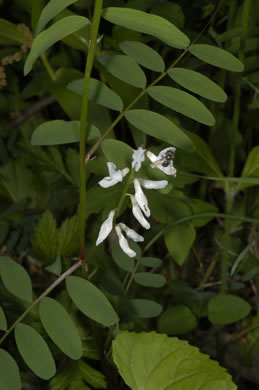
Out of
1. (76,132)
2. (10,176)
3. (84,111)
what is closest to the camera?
(84,111)

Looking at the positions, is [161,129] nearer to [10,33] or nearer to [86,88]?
[86,88]

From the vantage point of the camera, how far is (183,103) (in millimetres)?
1145

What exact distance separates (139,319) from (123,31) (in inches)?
34.5

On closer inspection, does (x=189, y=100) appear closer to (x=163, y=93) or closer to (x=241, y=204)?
(x=163, y=93)

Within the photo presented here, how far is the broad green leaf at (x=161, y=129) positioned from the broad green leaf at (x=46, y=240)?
2.15 ft

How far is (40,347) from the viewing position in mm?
1146

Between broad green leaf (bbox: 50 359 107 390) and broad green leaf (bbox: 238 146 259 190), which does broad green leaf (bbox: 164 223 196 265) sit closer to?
broad green leaf (bbox: 238 146 259 190)

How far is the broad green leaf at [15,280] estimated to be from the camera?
1.25m

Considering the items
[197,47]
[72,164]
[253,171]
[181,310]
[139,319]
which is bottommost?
[139,319]

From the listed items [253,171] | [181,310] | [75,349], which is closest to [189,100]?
[253,171]

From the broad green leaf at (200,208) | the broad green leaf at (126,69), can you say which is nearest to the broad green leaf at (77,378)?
the broad green leaf at (200,208)

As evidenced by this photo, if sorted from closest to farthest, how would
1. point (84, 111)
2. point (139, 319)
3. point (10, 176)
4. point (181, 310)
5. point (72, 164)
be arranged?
point (84, 111)
point (181, 310)
point (139, 319)
point (72, 164)
point (10, 176)

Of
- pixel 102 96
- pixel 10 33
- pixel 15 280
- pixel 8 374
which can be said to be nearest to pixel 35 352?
pixel 8 374

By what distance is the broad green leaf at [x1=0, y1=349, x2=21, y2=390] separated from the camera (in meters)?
1.11
